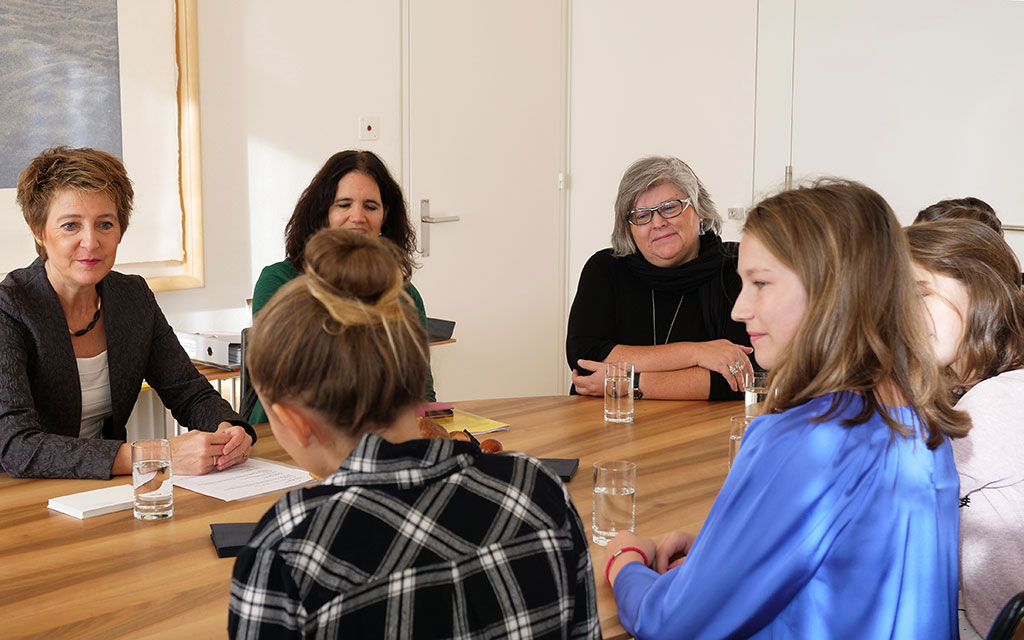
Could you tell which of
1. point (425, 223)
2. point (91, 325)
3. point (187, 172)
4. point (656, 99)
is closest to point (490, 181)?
point (425, 223)

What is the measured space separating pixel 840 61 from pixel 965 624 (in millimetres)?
3364

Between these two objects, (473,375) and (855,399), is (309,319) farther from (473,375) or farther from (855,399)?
(473,375)

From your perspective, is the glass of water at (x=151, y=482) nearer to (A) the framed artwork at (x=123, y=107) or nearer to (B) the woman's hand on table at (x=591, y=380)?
(B) the woman's hand on table at (x=591, y=380)

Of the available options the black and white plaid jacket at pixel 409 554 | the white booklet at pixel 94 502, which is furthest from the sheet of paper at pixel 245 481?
the black and white plaid jacket at pixel 409 554

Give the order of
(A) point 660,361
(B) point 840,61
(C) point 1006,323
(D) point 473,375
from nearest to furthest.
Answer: (C) point 1006,323 → (A) point 660,361 → (B) point 840,61 → (D) point 473,375

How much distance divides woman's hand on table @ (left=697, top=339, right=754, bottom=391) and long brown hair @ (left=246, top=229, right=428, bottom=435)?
176 cm

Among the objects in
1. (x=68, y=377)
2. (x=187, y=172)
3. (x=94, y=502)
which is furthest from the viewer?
(x=187, y=172)

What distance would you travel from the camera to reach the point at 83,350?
7.71ft

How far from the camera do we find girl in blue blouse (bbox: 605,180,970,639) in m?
1.24

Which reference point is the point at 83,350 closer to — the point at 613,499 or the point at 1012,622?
the point at 613,499

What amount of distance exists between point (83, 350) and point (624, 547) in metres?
1.50

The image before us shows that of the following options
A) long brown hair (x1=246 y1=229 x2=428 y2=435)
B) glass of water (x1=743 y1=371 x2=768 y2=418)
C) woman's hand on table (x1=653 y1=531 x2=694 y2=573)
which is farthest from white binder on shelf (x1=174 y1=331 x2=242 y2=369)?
long brown hair (x1=246 y1=229 x2=428 y2=435)

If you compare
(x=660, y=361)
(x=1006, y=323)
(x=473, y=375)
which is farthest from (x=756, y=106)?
(x=1006, y=323)

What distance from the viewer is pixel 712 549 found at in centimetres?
128
